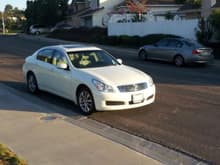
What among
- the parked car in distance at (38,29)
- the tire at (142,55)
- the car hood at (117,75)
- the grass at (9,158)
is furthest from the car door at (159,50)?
the parked car in distance at (38,29)

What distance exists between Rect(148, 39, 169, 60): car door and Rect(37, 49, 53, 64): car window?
1022 centimetres

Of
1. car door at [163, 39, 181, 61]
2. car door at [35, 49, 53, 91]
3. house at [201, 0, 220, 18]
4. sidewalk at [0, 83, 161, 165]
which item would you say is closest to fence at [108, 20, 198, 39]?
house at [201, 0, 220, 18]

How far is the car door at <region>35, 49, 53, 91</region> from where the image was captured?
36.9 feet

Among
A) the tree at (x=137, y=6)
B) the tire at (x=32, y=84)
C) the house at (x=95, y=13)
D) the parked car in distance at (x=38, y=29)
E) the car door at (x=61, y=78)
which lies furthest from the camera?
the parked car in distance at (x=38, y=29)

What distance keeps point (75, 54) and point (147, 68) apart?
833 cm

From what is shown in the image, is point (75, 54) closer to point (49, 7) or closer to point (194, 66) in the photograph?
point (194, 66)

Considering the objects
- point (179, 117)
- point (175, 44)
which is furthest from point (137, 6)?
point (179, 117)

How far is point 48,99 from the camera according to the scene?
37.6 feet

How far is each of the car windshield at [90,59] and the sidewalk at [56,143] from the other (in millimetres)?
1526

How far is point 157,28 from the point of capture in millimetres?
33969

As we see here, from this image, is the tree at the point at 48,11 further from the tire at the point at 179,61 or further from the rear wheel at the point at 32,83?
the rear wheel at the point at 32,83

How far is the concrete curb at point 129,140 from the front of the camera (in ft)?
21.4

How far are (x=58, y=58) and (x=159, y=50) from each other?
11210 millimetres

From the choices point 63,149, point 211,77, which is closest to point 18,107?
point 63,149
